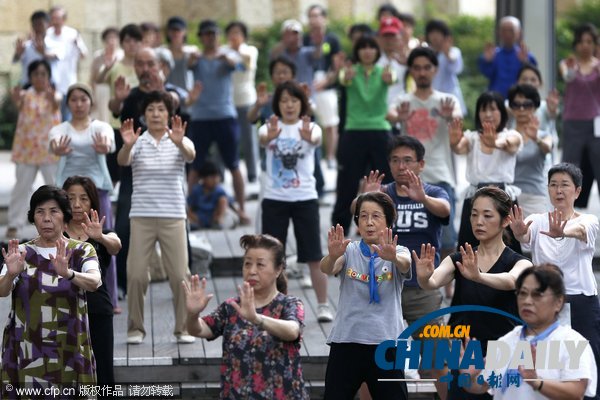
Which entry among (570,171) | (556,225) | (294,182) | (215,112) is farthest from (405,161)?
(215,112)

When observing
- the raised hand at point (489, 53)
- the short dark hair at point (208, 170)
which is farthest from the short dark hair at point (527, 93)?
the short dark hair at point (208, 170)

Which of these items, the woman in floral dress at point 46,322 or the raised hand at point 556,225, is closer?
the woman in floral dress at point 46,322

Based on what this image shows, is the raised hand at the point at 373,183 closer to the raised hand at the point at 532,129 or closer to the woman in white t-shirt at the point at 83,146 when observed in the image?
the raised hand at the point at 532,129

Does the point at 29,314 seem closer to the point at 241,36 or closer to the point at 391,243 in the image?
the point at 391,243

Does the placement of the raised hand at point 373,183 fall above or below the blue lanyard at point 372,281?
above

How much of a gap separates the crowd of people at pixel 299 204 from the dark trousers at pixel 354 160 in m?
0.01

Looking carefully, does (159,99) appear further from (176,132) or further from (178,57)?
(178,57)

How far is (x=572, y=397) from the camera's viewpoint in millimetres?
6320

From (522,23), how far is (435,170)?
3702 mm

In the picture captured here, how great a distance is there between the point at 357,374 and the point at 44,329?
5.54ft

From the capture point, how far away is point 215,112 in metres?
13.4

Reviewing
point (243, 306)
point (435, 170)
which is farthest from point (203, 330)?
point (435, 170)

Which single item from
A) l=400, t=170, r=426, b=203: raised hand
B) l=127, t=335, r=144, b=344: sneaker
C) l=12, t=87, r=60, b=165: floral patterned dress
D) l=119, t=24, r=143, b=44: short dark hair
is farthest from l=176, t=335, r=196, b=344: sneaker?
l=119, t=24, r=143, b=44: short dark hair

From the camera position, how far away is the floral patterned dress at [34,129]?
12.4 meters
